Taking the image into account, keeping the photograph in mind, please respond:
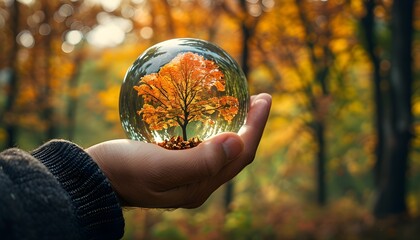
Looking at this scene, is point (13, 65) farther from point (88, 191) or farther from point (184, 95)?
point (88, 191)

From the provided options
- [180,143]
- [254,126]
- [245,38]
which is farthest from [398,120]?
[180,143]

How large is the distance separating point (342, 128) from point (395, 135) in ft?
33.1

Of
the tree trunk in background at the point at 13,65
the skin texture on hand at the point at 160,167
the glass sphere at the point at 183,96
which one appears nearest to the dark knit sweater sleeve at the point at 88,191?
the skin texture on hand at the point at 160,167

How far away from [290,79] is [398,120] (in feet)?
26.1

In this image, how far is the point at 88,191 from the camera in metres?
2.19

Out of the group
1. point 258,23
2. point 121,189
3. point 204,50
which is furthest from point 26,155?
point 258,23

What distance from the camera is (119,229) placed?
2217 millimetres

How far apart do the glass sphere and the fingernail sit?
0.25m

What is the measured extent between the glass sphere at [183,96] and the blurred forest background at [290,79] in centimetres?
959

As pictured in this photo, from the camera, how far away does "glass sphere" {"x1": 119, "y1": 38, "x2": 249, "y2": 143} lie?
267 cm

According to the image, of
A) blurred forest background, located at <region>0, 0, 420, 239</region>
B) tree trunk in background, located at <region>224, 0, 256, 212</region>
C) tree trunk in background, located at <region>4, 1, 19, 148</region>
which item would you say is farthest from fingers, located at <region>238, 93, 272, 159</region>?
tree trunk in background, located at <region>4, 1, 19, 148</region>

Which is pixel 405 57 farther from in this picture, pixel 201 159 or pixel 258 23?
pixel 201 159

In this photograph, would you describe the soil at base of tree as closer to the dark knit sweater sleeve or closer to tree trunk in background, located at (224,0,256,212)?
the dark knit sweater sleeve

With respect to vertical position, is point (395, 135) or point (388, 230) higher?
point (395, 135)
